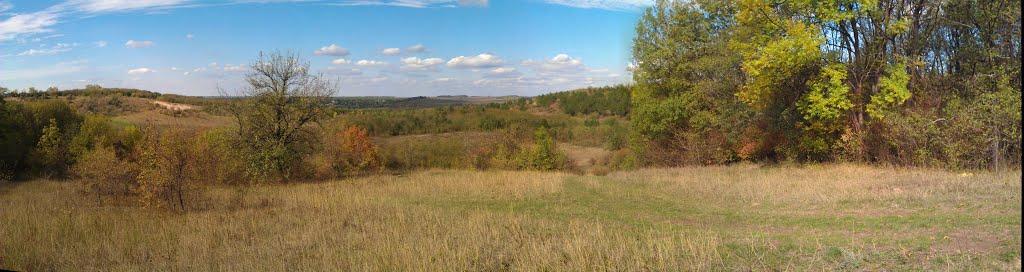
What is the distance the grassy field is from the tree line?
101 inches

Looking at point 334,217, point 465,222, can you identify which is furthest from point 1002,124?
point 334,217

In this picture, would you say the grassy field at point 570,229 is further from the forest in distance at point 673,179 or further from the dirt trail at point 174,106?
the dirt trail at point 174,106

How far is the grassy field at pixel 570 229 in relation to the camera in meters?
7.09

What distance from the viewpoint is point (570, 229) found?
32.5 ft

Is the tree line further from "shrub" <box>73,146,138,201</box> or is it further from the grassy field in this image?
"shrub" <box>73,146,138,201</box>

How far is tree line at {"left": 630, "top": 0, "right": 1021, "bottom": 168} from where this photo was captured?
17766mm

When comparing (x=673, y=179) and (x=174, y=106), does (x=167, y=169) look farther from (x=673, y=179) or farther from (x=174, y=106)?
(x=174, y=106)

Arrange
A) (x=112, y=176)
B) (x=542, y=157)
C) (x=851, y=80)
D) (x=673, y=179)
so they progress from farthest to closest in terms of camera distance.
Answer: (x=542, y=157) < (x=851, y=80) < (x=673, y=179) < (x=112, y=176)

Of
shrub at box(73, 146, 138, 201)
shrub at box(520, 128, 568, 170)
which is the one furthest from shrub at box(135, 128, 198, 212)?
shrub at box(520, 128, 568, 170)

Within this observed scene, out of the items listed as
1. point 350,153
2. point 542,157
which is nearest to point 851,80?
point 542,157

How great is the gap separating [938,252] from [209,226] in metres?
12.8

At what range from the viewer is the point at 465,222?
450 inches

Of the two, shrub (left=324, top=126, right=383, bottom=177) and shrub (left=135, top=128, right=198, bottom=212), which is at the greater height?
shrub (left=135, top=128, right=198, bottom=212)

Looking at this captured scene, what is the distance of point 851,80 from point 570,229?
Answer: 62.9 ft
